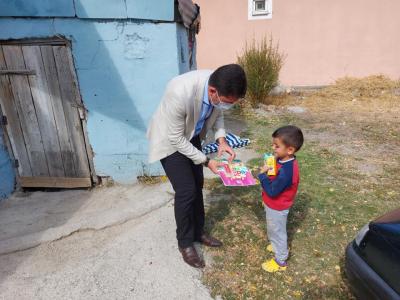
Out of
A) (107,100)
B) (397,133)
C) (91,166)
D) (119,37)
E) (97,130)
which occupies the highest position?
(119,37)

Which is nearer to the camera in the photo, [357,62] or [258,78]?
Answer: [258,78]

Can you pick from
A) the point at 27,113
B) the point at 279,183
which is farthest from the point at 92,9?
the point at 279,183

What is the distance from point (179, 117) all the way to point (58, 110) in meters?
2.51

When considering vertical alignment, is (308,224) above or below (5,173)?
below

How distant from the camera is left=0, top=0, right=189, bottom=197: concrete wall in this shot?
3840mm

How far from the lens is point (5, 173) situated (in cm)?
439

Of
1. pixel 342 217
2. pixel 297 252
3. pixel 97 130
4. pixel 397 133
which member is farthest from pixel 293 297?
pixel 397 133

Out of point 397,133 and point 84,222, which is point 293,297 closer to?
point 84,222

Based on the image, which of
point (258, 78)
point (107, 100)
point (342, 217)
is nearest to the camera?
point (342, 217)

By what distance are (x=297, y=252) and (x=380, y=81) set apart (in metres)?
8.78

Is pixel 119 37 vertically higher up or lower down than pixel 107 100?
higher up

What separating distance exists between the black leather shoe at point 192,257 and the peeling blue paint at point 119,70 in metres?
1.75

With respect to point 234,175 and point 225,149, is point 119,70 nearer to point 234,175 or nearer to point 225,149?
point 225,149

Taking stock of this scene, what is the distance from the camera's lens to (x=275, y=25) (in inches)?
389
